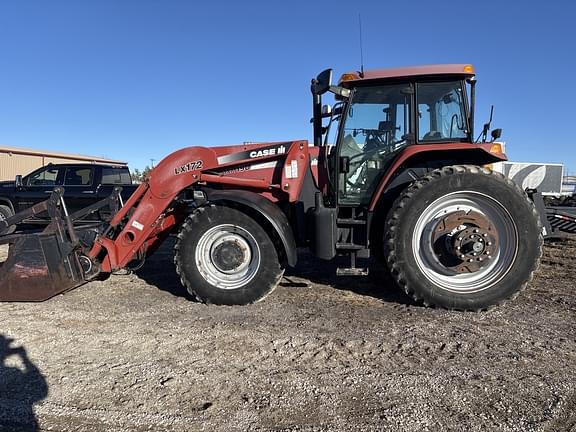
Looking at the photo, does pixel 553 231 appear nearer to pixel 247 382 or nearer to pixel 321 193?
pixel 321 193

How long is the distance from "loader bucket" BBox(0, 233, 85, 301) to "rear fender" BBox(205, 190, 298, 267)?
1.73 meters

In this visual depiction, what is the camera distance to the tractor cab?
463cm

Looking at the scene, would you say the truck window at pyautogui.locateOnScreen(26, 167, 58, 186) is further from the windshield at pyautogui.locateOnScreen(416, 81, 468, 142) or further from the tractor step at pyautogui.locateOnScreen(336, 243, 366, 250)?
the windshield at pyautogui.locateOnScreen(416, 81, 468, 142)

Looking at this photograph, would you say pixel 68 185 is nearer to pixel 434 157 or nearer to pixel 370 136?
pixel 370 136

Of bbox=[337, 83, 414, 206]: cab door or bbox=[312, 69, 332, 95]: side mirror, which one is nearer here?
bbox=[312, 69, 332, 95]: side mirror

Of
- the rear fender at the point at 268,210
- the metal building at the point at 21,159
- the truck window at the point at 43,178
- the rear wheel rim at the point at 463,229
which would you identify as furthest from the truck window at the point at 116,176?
the metal building at the point at 21,159

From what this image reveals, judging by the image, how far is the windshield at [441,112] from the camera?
4.66 metres

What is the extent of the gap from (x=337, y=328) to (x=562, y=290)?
9.34 ft

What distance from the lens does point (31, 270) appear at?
14.5 feet

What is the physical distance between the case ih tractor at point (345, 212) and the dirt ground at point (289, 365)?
39cm

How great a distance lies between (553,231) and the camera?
5168 millimetres

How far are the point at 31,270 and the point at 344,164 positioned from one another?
11.4 ft

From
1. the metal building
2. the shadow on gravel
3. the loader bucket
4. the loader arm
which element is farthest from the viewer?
the metal building

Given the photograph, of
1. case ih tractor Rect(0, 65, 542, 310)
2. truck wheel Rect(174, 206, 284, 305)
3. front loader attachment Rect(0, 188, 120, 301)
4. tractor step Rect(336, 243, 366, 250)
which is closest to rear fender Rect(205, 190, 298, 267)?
case ih tractor Rect(0, 65, 542, 310)
